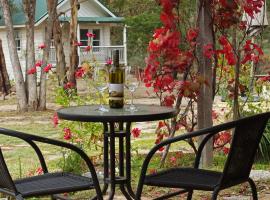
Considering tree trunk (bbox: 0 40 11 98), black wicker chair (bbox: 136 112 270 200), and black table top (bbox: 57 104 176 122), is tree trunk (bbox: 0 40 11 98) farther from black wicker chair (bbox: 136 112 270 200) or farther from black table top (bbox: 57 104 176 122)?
black wicker chair (bbox: 136 112 270 200)

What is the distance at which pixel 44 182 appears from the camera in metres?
3.55

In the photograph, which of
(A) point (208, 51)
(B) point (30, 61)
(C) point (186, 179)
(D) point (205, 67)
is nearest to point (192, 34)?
(A) point (208, 51)

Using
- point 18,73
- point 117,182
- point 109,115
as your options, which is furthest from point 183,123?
point 18,73

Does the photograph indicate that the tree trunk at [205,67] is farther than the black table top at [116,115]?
Yes


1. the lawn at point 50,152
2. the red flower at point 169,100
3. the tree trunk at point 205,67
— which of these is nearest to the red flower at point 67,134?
the lawn at point 50,152

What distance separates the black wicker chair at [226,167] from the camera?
10.8 feet

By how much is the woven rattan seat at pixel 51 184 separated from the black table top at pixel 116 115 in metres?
0.34

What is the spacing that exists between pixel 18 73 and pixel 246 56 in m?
10.6

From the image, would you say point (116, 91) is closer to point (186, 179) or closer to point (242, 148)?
point (186, 179)

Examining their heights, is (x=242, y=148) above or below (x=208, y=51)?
below

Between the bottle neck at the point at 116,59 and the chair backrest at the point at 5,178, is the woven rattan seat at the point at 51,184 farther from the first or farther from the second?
the bottle neck at the point at 116,59

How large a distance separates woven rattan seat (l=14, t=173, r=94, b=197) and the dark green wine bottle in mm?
622

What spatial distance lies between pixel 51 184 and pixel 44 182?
0.07 metres

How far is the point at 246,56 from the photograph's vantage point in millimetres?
6328
